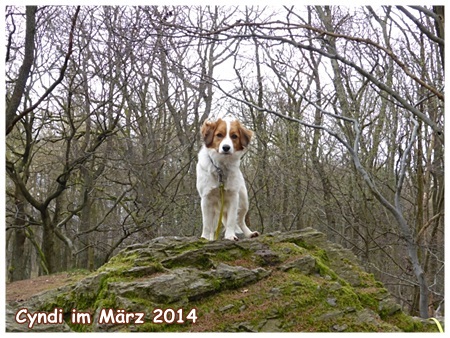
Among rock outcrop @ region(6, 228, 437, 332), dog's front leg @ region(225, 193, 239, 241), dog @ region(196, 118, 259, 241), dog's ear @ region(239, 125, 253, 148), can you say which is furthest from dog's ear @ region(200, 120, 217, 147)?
rock outcrop @ region(6, 228, 437, 332)

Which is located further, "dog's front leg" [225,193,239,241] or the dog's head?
"dog's front leg" [225,193,239,241]

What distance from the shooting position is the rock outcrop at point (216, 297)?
4.15 m

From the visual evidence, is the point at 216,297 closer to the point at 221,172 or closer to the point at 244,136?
the point at 221,172

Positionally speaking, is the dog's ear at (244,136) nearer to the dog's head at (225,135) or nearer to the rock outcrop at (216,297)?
the dog's head at (225,135)

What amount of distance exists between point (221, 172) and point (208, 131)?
0.56m

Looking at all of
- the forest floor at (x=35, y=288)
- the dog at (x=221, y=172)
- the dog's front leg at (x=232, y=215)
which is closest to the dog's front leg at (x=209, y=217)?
the dog at (x=221, y=172)

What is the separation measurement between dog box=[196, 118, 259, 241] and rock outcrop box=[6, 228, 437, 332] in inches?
26.5

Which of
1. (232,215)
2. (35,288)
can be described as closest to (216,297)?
(232,215)

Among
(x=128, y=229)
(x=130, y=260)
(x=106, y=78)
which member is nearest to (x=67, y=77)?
(x=106, y=78)

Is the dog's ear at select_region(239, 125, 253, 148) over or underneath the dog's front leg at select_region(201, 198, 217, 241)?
over

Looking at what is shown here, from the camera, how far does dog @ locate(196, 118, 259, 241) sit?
575cm

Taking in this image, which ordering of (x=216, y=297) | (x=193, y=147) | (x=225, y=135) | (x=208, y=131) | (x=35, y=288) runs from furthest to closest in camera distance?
(x=193, y=147) → (x=35, y=288) → (x=208, y=131) → (x=225, y=135) → (x=216, y=297)

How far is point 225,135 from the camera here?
5.67 meters

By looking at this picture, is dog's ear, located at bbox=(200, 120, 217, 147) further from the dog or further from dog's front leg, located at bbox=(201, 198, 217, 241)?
dog's front leg, located at bbox=(201, 198, 217, 241)
